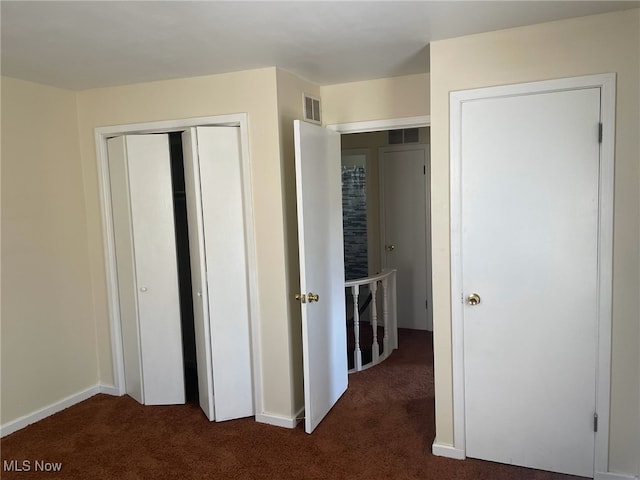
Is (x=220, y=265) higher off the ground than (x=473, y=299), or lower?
higher

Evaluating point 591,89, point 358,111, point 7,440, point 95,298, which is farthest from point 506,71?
point 7,440

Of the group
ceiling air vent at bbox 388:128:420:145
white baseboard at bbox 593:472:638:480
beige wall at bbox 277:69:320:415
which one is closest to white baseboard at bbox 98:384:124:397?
beige wall at bbox 277:69:320:415

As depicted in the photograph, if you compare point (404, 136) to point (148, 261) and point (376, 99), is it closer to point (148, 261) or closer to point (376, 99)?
point (376, 99)

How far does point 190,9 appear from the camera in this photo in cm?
205

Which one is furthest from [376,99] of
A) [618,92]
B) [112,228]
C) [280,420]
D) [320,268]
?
[280,420]

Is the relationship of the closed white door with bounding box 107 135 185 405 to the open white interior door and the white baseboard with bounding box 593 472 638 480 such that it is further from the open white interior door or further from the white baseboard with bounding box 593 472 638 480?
the white baseboard with bounding box 593 472 638 480

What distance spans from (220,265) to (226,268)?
0.14ft

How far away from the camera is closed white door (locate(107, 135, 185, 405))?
134 inches

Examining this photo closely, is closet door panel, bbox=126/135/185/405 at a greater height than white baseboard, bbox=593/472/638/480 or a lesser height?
greater

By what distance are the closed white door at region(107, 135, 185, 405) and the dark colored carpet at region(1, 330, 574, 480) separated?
25 centimetres

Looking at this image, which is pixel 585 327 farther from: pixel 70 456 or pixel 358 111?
pixel 70 456

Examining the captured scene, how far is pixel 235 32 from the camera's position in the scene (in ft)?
7.73

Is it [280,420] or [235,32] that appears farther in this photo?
[280,420]

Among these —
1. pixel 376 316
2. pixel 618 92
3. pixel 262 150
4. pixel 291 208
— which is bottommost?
pixel 376 316
